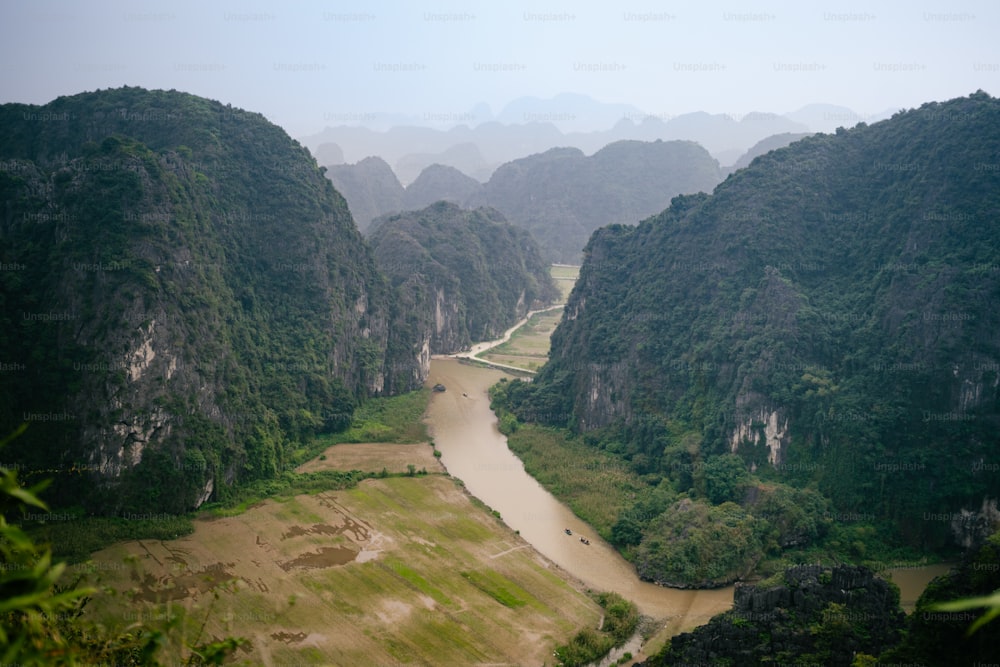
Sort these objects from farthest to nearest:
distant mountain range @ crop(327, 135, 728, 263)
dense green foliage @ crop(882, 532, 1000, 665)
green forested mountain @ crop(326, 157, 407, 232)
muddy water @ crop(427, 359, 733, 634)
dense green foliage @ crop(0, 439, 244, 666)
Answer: green forested mountain @ crop(326, 157, 407, 232), distant mountain range @ crop(327, 135, 728, 263), muddy water @ crop(427, 359, 733, 634), dense green foliage @ crop(882, 532, 1000, 665), dense green foliage @ crop(0, 439, 244, 666)

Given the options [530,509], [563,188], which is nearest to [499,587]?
[530,509]

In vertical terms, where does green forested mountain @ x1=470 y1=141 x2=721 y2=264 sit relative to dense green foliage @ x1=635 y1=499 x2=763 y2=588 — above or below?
above

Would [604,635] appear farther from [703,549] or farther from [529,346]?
[529,346]

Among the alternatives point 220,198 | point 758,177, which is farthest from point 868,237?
point 220,198

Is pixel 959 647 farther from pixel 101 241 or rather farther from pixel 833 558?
pixel 101 241

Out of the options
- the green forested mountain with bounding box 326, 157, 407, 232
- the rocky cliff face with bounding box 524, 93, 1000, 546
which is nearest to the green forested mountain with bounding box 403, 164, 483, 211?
the green forested mountain with bounding box 326, 157, 407, 232

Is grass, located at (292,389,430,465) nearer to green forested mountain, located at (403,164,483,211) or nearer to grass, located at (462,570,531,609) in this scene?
grass, located at (462,570,531,609)
